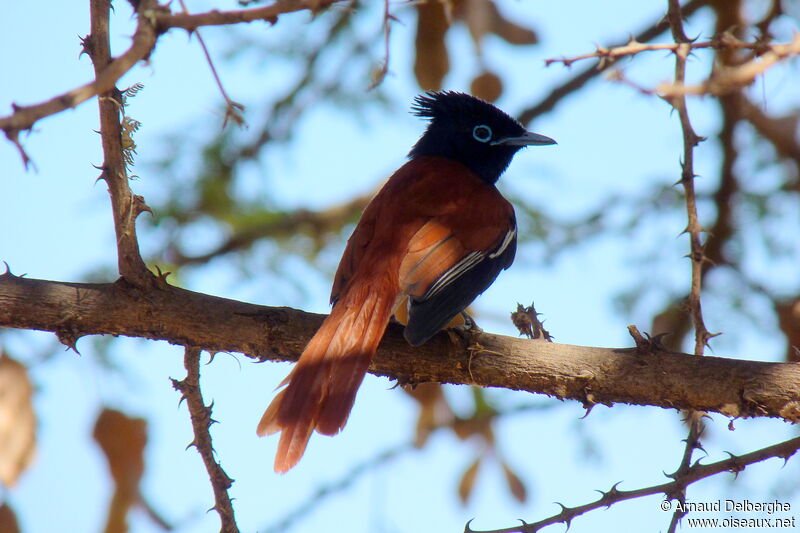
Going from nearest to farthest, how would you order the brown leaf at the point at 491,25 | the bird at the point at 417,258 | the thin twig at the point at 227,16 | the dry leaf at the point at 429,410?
the thin twig at the point at 227,16
the bird at the point at 417,258
the brown leaf at the point at 491,25
the dry leaf at the point at 429,410

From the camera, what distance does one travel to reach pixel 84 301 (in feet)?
11.0

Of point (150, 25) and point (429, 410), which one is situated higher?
point (429, 410)

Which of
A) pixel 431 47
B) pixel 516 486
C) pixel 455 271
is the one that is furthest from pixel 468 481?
pixel 431 47

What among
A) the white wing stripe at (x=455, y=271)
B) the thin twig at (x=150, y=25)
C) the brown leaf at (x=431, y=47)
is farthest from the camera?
the brown leaf at (x=431, y=47)

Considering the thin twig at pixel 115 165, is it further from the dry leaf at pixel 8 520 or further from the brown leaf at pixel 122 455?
the dry leaf at pixel 8 520

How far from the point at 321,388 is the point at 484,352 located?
0.67 m

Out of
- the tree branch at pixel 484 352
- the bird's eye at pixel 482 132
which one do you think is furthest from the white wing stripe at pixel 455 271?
the bird's eye at pixel 482 132

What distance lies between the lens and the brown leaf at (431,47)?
15.1 ft

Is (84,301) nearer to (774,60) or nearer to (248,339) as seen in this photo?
(248,339)

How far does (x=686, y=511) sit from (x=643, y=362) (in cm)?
61

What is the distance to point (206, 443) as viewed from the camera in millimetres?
3051

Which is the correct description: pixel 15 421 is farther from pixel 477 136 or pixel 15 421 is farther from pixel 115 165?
pixel 477 136

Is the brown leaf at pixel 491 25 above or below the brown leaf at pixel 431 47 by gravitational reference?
above

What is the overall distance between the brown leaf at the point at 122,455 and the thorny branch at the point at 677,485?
1877 mm
